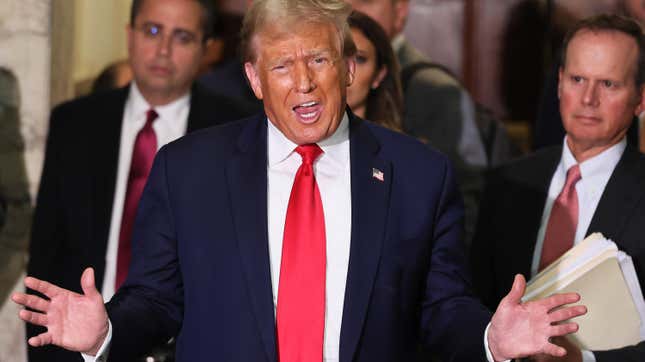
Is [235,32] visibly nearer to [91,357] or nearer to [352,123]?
[352,123]

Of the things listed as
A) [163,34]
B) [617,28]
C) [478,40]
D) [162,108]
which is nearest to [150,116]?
[162,108]

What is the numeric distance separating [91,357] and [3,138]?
1931 mm

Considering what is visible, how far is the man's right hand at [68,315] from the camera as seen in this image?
2.60m

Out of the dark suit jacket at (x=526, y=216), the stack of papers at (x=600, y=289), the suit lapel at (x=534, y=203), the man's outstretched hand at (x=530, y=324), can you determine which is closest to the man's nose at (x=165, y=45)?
the dark suit jacket at (x=526, y=216)

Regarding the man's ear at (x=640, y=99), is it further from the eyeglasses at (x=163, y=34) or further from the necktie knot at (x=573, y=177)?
the eyeglasses at (x=163, y=34)

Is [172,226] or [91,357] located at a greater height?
[172,226]

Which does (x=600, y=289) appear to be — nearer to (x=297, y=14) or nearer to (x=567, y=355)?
(x=567, y=355)

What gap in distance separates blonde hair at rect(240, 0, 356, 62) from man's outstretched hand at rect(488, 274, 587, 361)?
72 cm

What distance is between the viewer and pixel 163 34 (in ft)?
13.9

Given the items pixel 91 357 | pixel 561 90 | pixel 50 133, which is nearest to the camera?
pixel 91 357

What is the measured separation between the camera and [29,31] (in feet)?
14.7

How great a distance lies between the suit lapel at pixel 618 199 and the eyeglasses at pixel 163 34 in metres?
1.55

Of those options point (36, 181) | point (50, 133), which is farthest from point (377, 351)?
point (36, 181)

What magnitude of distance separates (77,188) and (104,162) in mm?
136
